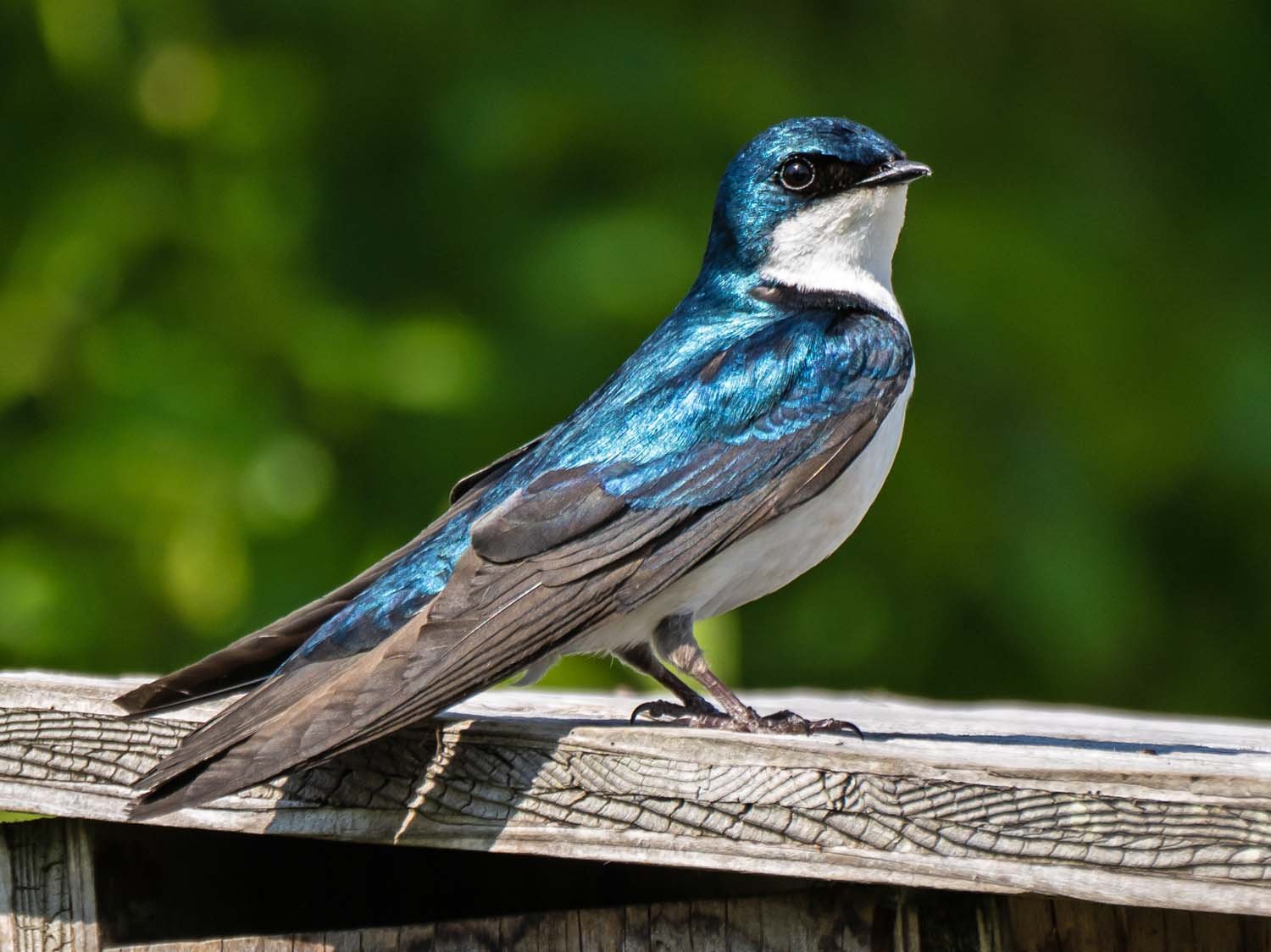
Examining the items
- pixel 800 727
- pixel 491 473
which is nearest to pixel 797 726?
pixel 800 727

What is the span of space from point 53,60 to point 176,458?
2.88ft

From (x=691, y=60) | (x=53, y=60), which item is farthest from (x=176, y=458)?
(x=691, y=60)

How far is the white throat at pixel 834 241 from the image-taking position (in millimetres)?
2473

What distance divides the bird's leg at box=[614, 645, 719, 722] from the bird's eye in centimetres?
70

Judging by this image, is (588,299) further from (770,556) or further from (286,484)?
(770,556)

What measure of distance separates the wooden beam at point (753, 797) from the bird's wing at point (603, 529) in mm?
102

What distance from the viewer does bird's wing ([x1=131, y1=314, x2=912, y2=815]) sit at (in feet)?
5.53

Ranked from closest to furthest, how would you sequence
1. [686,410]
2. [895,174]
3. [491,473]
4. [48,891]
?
[48,891] → [686,410] → [491,473] → [895,174]

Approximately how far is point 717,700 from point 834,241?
2.34ft

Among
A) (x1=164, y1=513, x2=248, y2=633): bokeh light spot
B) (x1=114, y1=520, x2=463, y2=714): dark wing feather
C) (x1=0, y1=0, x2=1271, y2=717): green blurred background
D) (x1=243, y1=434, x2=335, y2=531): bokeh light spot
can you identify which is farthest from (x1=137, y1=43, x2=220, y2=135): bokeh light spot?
(x1=114, y1=520, x2=463, y2=714): dark wing feather

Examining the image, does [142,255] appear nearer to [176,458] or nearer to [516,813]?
[176,458]

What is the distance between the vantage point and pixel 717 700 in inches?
84.4

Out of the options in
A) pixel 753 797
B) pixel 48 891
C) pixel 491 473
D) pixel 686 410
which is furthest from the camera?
pixel 491 473

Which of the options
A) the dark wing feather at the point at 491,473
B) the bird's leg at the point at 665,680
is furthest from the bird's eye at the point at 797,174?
the bird's leg at the point at 665,680
